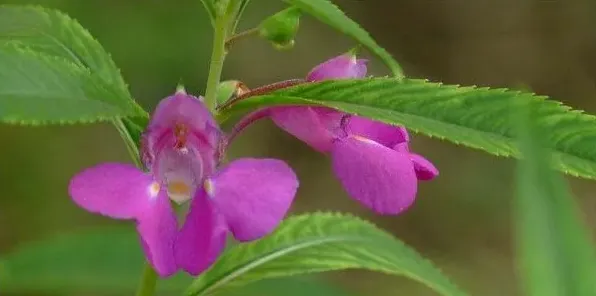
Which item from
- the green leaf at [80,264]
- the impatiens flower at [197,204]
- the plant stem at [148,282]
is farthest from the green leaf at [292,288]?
the impatiens flower at [197,204]

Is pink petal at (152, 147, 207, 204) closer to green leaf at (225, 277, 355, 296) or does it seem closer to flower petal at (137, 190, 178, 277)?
flower petal at (137, 190, 178, 277)

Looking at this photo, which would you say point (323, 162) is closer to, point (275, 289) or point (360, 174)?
point (275, 289)

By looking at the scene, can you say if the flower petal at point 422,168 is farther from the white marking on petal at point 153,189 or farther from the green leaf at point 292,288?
the green leaf at point 292,288

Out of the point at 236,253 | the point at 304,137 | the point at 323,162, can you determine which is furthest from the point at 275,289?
the point at 323,162

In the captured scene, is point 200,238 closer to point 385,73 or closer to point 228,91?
point 228,91

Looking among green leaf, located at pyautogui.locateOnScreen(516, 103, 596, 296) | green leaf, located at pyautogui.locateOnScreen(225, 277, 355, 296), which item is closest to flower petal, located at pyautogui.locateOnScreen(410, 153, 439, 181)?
green leaf, located at pyautogui.locateOnScreen(225, 277, 355, 296)

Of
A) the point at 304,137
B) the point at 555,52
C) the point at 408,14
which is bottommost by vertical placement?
the point at 304,137
